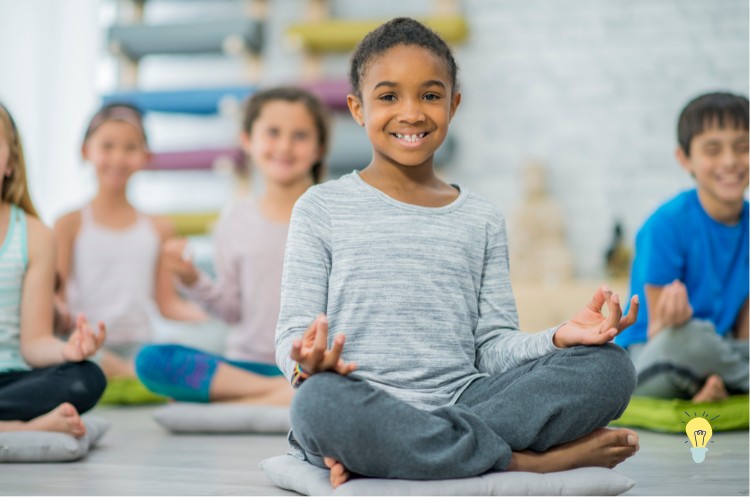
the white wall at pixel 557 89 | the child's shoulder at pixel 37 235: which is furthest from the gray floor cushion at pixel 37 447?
the white wall at pixel 557 89

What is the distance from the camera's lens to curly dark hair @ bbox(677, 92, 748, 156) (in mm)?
1655

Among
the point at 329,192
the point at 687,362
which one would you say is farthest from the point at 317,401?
the point at 687,362

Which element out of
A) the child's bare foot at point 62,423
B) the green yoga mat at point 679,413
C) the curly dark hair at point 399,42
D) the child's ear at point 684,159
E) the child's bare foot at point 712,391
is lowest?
the green yoga mat at point 679,413

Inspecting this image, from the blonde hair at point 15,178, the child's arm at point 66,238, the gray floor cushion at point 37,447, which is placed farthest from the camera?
the child's arm at point 66,238

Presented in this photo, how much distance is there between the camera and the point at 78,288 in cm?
229

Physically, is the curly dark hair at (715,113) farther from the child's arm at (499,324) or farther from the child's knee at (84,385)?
the child's knee at (84,385)

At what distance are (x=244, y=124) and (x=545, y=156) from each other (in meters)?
1.82

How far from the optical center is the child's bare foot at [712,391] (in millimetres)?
1590

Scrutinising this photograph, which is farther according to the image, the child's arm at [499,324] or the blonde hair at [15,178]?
the blonde hair at [15,178]

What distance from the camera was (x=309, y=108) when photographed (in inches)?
77.3

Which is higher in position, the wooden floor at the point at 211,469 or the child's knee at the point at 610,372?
the child's knee at the point at 610,372

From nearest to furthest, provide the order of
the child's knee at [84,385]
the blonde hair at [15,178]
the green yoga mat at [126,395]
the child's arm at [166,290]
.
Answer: the child's knee at [84,385]
the blonde hair at [15,178]
the green yoga mat at [126,395]
the child's arm at [166,290]

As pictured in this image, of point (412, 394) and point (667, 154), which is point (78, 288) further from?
point (667, 154)

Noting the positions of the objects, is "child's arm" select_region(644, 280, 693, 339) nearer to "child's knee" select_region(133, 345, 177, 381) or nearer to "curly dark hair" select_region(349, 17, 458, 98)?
"curly dark hair" select_region(349, 17, 458, 98)
